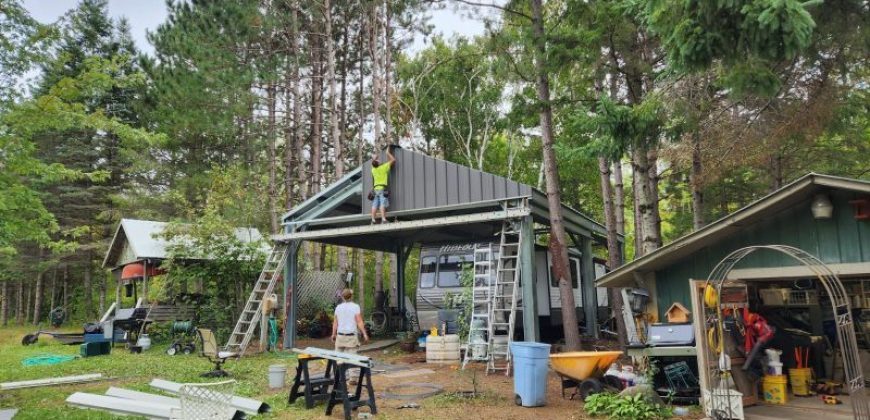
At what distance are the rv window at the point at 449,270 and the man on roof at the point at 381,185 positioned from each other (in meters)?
2.09

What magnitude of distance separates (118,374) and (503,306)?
7.57 m

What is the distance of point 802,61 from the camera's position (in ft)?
27.6

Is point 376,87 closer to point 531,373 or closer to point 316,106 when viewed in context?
point 316,106

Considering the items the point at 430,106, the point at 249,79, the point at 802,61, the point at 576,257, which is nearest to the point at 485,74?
the point at 430,106

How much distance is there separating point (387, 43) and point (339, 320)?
15382 millimetres

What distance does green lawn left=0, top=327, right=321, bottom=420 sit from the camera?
7.55 m

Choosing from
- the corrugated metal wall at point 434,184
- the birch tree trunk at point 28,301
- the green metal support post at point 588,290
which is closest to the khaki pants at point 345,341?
the corrugated metal wall at point 434,184

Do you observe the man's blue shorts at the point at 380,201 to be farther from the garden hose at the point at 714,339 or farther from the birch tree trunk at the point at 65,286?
the birch tree trunk at the point at 65,286

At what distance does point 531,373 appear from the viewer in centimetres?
768

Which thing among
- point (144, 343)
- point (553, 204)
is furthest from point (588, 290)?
point (144, 343)

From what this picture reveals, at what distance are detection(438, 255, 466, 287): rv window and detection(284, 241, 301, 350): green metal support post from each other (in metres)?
3.75

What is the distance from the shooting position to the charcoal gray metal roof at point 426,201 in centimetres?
1156

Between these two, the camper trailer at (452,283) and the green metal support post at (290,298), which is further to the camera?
the green metal support post at (290,298)

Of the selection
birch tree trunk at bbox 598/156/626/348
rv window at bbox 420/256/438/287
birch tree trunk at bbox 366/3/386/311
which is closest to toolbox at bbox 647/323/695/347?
birch tree trunk at bbox 598/156/626/348
